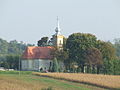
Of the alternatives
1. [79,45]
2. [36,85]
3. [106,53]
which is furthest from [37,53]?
[36,85]

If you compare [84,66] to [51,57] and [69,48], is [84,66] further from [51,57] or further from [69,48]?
[51,57]

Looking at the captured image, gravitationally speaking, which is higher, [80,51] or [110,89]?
[80,51]

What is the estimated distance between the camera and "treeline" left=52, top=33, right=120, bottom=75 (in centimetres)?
8795

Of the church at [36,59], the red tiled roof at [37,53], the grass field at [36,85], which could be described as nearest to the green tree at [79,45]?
the church at [36,59]

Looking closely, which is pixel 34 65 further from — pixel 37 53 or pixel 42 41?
pixel 42 41

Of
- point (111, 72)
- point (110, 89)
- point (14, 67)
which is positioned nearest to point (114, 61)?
point (111, 72)

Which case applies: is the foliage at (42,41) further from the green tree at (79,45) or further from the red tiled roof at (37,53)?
the green tree at (79,45)

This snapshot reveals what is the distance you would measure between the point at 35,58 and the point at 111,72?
105 feet

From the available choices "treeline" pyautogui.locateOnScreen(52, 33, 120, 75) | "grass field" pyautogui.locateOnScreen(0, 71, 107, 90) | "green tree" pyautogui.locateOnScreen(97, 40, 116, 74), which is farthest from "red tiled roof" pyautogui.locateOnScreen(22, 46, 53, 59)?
"grass field" pyautogui.locateOnScreen(0, 71, 107, 90)

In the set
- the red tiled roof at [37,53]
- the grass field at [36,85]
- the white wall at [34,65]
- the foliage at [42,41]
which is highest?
the foliage at [42,41]

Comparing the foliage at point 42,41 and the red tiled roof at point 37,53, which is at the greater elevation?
the foliage at point 42,41

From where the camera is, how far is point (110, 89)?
149ft

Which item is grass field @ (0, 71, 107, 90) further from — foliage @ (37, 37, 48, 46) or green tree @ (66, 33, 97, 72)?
foliage @ (37, 37, 48, 46)

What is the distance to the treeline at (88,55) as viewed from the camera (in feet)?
289
